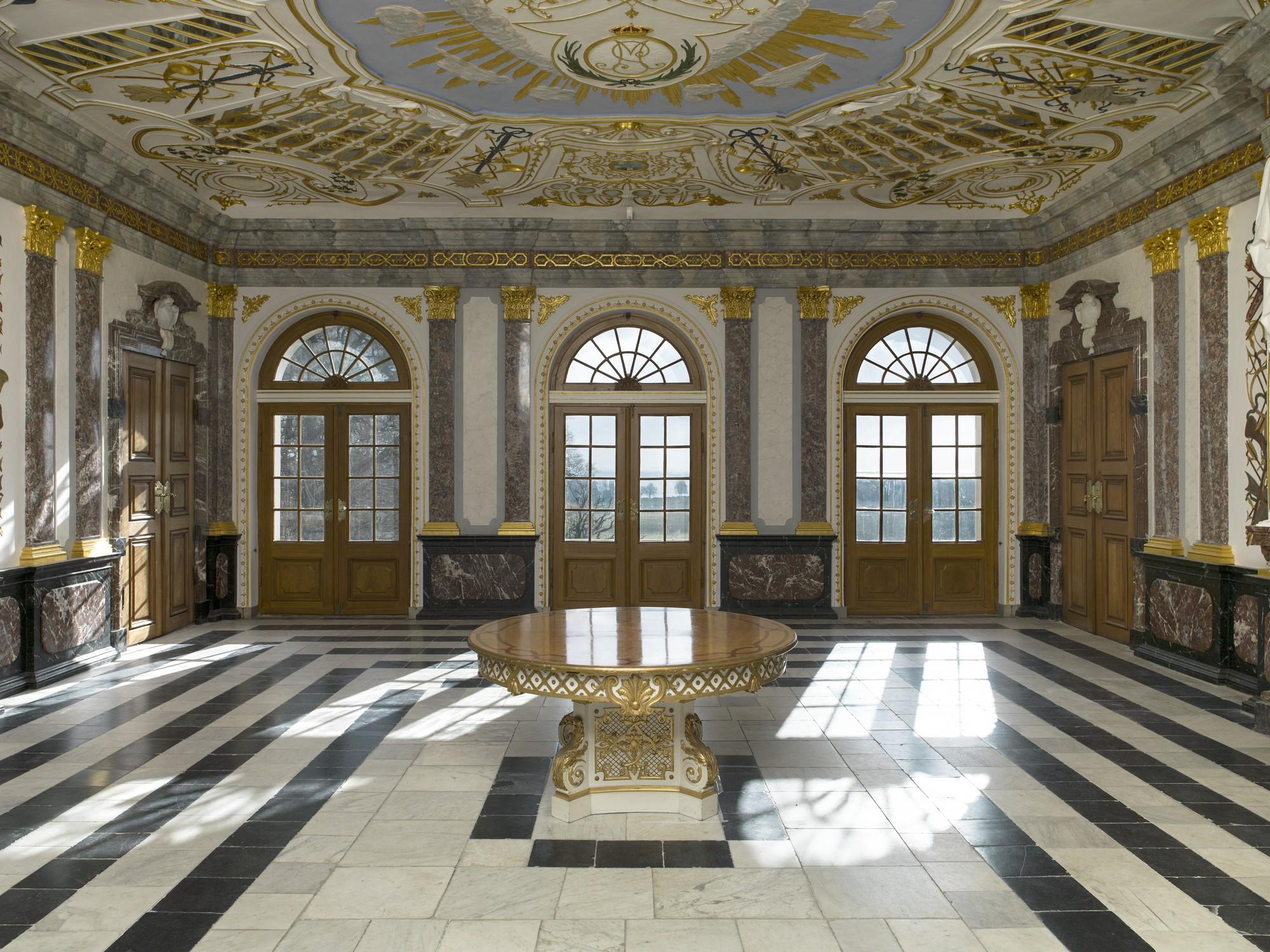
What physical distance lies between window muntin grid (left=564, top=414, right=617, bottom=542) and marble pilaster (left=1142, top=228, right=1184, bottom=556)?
4.54 m

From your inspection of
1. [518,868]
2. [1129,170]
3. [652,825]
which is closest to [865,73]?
[1129,170]

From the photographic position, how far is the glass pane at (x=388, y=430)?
898cm

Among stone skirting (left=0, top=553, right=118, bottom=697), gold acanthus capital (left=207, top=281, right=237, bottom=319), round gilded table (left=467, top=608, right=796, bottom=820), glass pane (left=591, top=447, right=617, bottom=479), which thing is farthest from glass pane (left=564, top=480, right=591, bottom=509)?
round gilded table (left=467, top=608, right=796, bottom=820)

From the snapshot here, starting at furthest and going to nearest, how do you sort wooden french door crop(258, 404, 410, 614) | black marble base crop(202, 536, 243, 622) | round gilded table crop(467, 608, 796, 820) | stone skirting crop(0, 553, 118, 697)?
wooden french door crop(258, 404, 410, 614), black marble base crop(202, 536, 243, 622), stone skirting crop(0, 553, 118, 697), round gilded table crop(467, 608, 796, 820)

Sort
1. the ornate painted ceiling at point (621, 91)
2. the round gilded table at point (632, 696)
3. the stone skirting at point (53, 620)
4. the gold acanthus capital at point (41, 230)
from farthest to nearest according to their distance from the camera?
the gold acanthus capital at point (41, 230), the stone skirting at point (53, 620), the ornate painted ceiling at point (621, 91), the round gilded table at point (632, 696)

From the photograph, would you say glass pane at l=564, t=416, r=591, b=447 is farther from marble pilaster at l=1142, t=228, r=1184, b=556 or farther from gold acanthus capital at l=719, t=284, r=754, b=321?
marble pilaster at l=1142, t=228, r=1184, b=556

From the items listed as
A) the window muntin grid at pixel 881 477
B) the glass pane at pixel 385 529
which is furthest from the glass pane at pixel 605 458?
the window muntin grid at pixel 881 477

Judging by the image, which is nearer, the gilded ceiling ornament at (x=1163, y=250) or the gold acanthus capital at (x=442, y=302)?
the gilded ceiling ornament at (x=1163, y=250)

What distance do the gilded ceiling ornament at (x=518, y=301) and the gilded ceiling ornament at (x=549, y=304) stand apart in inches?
4.5

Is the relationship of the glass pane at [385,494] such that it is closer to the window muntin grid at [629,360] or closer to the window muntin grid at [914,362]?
the window muntin grid at [629,360]

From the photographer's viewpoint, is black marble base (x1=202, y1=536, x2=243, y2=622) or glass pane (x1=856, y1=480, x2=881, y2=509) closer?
black marble base (x1=202, y1=536, x2=243, y2=622)

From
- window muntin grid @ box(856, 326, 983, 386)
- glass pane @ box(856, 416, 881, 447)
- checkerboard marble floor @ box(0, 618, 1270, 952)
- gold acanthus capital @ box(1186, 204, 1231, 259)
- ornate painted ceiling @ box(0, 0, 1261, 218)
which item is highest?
ornate painted ceiling @ box(0, 0, 1261, 218)

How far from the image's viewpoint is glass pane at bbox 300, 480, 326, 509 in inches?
355

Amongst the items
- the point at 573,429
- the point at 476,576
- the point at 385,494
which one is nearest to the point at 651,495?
the point at 573,429
